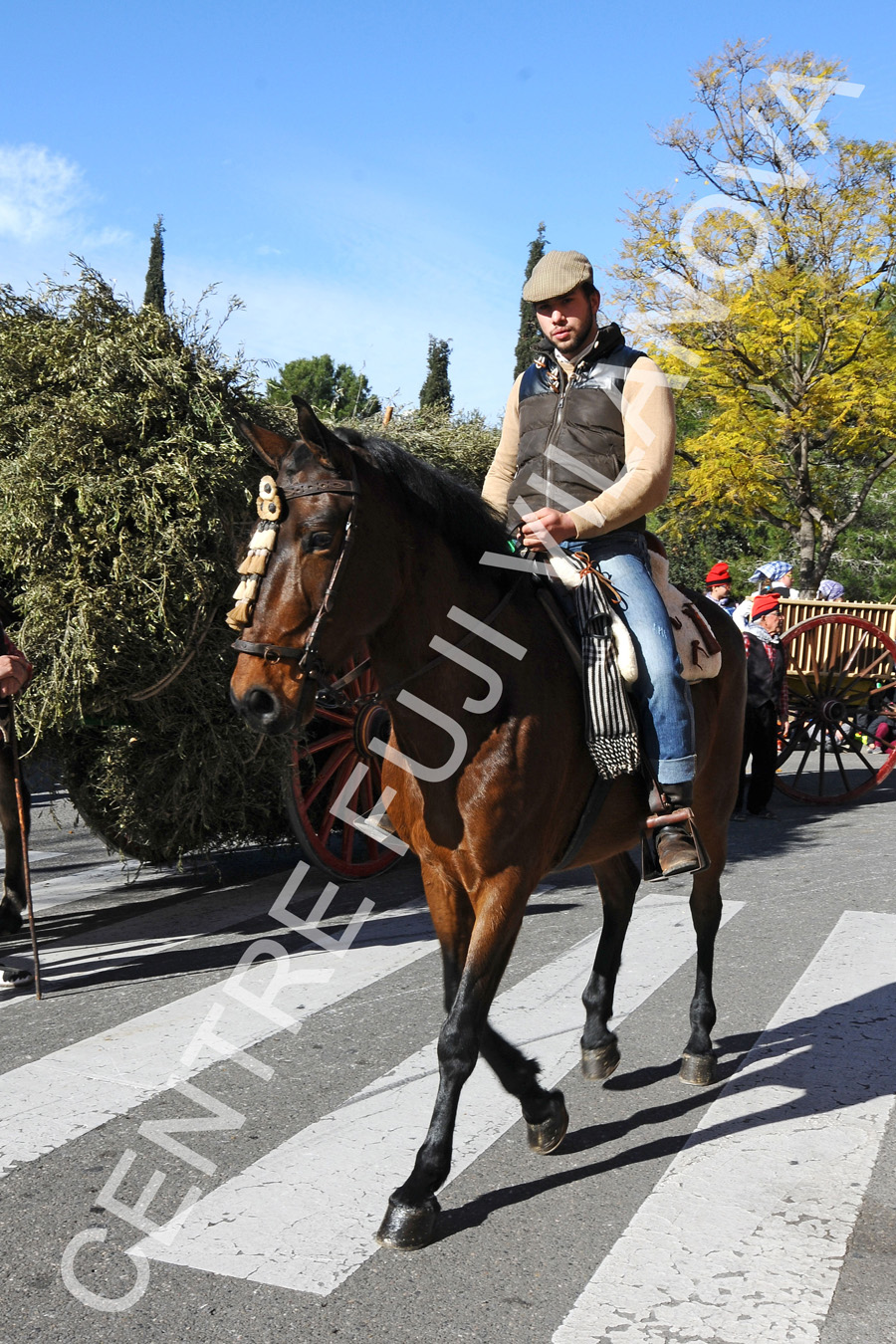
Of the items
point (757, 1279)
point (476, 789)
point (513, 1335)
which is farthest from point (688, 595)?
point (513, 1335)

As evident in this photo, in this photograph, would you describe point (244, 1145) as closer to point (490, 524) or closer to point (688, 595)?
point (490, 524)

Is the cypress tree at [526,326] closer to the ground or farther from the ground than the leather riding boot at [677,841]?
farther from the ground

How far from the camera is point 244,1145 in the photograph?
3473mm

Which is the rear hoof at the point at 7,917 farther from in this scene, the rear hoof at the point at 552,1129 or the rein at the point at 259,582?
the rein at the point at 259,582

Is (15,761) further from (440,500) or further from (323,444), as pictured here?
(323,444)

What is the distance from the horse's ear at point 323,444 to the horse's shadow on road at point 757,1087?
2.00 metres

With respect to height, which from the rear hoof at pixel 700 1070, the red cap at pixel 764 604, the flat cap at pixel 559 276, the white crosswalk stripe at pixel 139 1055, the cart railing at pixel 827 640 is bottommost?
the rear hoof at pixel 700 1070

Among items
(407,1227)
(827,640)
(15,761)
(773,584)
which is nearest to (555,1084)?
(407,1227)

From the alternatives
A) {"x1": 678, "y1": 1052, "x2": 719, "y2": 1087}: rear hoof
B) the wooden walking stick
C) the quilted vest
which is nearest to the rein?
the quilted vest

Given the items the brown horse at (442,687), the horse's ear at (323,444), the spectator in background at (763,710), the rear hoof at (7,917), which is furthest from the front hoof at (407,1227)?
the spectator in background at (763,710)

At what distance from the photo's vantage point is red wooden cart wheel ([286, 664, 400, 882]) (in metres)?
6.16

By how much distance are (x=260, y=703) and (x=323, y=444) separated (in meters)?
0.66

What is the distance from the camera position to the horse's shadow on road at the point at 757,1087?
333 cm

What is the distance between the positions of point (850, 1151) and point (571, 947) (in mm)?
2224
